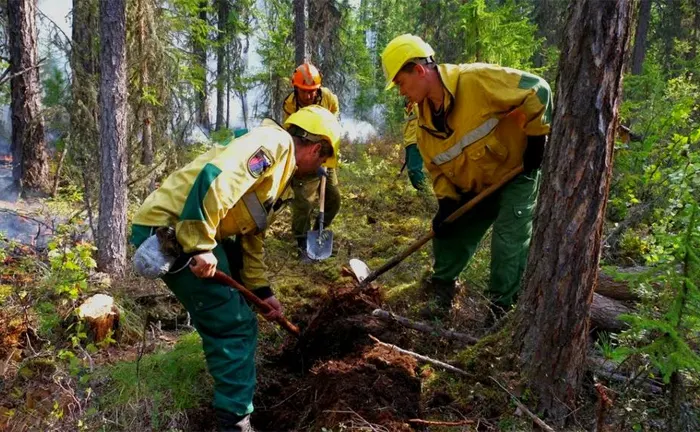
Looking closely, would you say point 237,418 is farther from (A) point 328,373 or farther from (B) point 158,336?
(B) point 158,336

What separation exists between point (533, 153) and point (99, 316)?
145 inches

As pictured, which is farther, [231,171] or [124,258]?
[124,258]

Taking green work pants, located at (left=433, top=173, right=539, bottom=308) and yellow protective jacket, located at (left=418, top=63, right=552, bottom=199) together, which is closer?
yellow protective jacket, located at (left=418, top=63, right=552, bottom=199)

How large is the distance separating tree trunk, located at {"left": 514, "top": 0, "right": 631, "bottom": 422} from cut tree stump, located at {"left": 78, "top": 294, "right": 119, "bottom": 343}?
3271 mm

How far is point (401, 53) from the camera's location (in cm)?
363

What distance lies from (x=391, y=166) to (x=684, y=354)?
963 centimetres

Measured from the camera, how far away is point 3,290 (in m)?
4.29

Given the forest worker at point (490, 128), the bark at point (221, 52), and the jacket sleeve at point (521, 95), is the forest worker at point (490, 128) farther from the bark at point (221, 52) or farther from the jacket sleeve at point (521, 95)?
the bark at point (221, 52)

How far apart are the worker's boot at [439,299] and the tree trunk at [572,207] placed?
145 cm

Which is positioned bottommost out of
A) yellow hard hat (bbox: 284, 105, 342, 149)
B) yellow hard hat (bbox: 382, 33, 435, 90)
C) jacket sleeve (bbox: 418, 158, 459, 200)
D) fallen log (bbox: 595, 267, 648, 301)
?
fallen log (bbox: 595, 267, 648, 301)

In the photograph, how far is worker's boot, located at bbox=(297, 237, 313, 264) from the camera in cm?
618

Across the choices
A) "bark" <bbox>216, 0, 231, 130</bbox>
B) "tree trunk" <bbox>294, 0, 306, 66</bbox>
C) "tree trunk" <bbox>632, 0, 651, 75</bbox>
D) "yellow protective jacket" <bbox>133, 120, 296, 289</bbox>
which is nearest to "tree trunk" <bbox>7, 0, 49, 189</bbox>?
"tree trunk" <bbox>294, 0, 306, 66</bbox>

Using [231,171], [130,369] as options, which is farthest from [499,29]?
[130,369]

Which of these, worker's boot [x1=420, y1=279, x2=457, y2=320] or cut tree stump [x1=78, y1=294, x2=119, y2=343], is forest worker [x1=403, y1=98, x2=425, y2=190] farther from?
cut tree stump [x1=78, y1=294, x2=119, y2=343]
